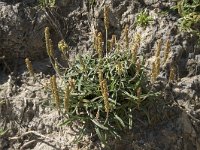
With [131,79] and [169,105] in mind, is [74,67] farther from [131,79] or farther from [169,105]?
[169,105]

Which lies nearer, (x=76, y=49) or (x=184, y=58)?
(x=184, y=58)

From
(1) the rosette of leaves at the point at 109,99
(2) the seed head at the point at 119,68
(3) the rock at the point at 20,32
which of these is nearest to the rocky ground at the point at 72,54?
(3) the rock at the point at 20,32

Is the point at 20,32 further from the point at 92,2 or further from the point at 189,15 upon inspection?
the point at 189,15

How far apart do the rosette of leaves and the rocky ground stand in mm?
126

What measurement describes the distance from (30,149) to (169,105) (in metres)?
1.20

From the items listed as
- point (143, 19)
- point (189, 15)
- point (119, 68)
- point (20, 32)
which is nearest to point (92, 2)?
point (143, 19)

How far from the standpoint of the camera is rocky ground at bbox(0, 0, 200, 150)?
3383mm

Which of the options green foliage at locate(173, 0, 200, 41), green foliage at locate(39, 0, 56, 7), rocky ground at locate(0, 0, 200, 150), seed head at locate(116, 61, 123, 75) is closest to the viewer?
seed head at locate(116, 61, 123, 75)

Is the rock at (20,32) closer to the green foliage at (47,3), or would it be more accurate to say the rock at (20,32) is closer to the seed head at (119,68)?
the green foliage at (47,3)

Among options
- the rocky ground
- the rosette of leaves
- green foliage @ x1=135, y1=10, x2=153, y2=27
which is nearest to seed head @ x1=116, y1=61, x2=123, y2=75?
the rosette of leaves

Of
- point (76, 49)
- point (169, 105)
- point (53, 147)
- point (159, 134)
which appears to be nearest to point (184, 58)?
point (169, 105)

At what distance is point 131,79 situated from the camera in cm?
336

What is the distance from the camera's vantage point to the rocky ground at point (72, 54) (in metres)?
3.38

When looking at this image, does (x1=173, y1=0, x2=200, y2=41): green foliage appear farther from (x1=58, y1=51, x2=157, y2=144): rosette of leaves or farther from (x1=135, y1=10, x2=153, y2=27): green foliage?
(x1=58, y1=51, x2=157, y2=144): rosette of leaves
